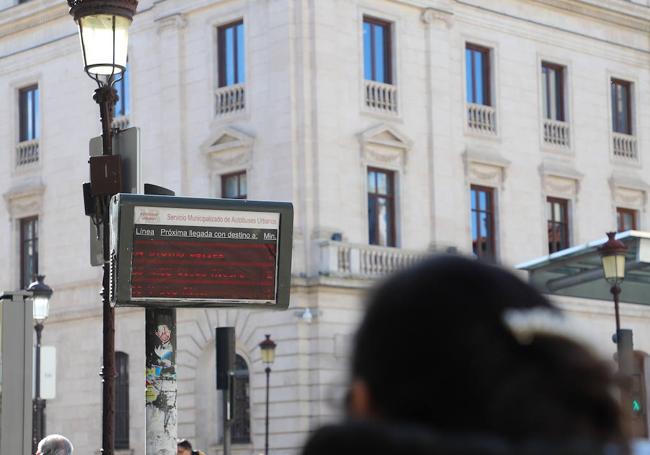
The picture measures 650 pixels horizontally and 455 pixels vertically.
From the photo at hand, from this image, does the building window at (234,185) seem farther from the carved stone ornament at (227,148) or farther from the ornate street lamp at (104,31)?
the ornate street lamp at (104,31)

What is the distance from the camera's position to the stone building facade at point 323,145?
33625mm

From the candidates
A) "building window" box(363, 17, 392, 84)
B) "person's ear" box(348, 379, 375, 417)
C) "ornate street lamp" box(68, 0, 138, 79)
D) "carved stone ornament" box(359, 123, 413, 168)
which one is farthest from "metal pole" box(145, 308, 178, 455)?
"building window" box(363, 17, 392, 84)

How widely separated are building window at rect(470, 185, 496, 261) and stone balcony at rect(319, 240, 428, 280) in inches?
116

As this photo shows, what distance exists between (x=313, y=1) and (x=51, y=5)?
28.1ft

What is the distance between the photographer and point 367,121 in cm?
3450

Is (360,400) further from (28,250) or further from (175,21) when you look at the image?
(28,250)

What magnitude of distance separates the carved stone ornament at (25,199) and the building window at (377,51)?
9266 millimetres

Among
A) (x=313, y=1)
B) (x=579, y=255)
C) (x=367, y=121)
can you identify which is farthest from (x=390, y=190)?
(x=579, y=255)

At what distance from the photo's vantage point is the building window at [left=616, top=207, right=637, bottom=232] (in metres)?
40.2

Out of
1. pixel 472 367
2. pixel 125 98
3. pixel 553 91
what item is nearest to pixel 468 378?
pixel 472 367

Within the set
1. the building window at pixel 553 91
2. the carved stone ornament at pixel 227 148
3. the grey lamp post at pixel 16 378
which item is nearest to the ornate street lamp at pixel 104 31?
the grey lamp post at pixel 16 378

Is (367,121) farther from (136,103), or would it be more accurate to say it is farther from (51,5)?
(51,5)

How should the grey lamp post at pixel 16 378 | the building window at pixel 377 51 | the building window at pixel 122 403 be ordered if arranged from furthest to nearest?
the building window at pixel 122 403, the building window at pixel 377 51, the grey lamp post at pixel 16 378

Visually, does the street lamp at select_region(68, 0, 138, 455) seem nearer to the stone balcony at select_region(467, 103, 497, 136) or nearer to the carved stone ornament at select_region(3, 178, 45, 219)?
the stone balcony at select_region(467, 103, 497, 136)
